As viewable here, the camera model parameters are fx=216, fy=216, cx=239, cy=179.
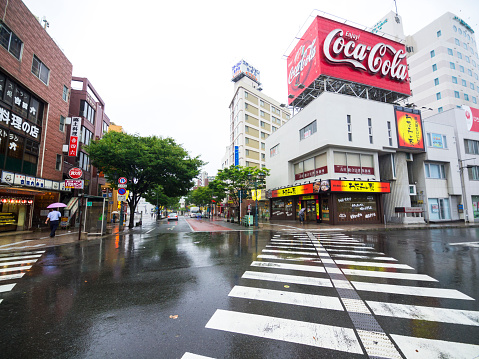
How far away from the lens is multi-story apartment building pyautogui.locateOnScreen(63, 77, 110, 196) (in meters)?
25.7

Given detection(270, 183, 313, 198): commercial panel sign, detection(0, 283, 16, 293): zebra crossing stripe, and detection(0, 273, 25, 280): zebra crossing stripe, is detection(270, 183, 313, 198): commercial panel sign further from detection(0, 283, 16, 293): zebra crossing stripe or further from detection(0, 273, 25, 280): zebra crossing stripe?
detection(0, 283, 16, 293): zebra crossing stripe

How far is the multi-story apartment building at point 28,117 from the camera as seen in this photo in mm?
14742

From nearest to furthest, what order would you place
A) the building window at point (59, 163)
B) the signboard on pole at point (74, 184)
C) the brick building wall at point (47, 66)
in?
the brick building wall at point (47, 66)
the signboard on pole at point (74, 184)
the building window at point (59, 163)

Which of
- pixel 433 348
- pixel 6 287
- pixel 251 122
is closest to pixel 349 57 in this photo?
pixel 251 122

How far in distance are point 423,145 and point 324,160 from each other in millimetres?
12529

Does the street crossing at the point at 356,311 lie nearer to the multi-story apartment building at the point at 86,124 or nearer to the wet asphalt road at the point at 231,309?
the wet asphalt road at the point at 231,309

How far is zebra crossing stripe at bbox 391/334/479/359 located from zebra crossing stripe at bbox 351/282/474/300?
1898 millimetres

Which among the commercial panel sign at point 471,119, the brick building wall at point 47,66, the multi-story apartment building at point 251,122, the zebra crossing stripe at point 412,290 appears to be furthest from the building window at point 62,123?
the commercial panel sign at point 471,119

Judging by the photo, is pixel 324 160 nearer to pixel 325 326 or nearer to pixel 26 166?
pixel 325 326

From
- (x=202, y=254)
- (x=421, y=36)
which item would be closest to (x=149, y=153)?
(x=202, y=254)

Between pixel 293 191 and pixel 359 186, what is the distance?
7.19 m

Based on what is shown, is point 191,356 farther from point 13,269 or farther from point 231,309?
point 13,269

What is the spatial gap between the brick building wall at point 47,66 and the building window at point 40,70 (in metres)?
0.26

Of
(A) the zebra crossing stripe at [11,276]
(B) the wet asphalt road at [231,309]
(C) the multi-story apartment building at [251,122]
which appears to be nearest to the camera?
(B) the wet asphalt road at [231,309]
